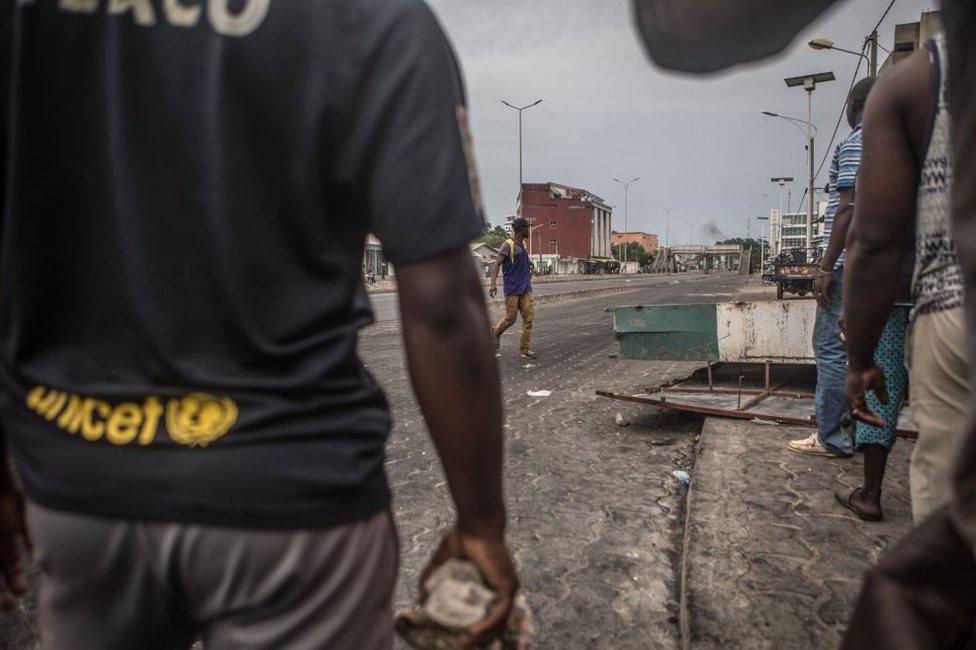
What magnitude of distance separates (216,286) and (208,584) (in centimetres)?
40

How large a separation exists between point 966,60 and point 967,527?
554 mm

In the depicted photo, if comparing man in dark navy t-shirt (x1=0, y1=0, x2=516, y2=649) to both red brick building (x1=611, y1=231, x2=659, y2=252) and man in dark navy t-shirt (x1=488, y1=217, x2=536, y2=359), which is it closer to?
man in dark navy t-shirt (x1=488, y1=217, x2=536, y2=359)

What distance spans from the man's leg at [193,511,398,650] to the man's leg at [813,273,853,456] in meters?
3.24

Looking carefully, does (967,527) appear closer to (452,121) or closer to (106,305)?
(452,121)

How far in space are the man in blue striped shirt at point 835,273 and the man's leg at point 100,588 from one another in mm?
3337

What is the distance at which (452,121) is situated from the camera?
99cm

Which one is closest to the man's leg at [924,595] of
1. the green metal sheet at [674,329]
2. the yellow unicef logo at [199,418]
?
the yellow unicef logo at [199,418]

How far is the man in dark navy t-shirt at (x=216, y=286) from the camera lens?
3.06ft

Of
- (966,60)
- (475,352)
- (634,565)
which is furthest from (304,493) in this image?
(634,565)

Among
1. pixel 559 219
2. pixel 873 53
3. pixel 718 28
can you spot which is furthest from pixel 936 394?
→ pixel 559 219

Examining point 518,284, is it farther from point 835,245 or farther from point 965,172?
point 965,172

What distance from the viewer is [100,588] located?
3.20ft

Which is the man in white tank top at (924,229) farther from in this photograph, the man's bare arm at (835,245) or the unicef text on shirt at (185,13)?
the man's bare arm at (835,245)

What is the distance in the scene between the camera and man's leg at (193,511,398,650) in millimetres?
931
